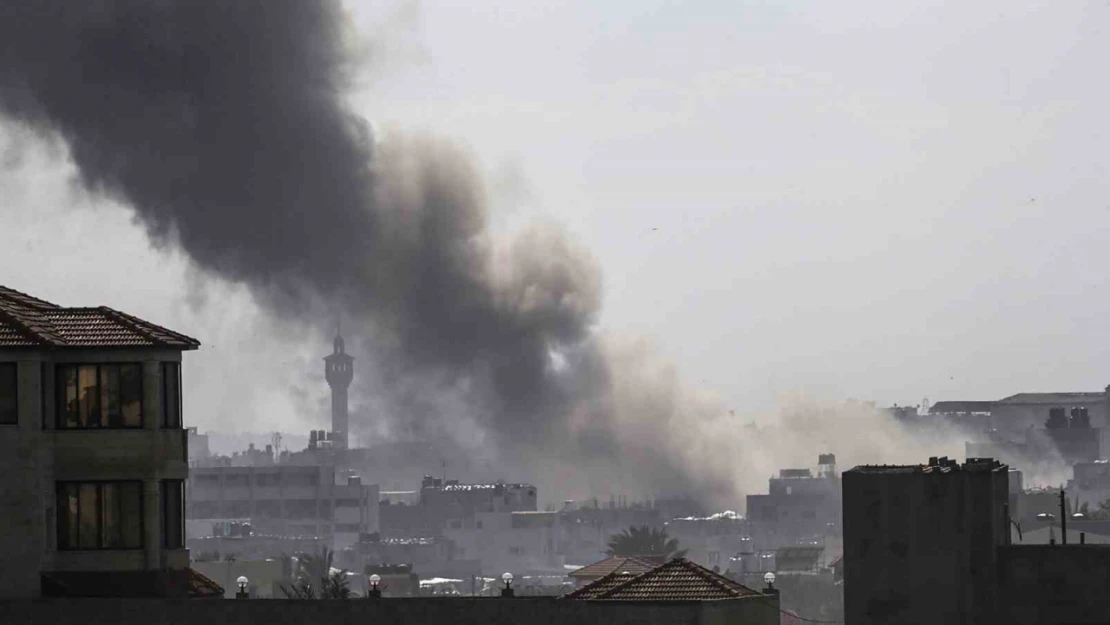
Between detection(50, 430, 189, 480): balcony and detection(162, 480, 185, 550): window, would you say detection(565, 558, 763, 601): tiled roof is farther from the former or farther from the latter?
detection(50, 430, 189, 480): balcony

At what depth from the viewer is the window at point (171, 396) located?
6022cm

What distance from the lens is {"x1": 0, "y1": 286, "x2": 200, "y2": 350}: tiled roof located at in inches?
2308

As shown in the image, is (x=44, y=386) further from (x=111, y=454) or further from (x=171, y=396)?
(x=171, y=396)

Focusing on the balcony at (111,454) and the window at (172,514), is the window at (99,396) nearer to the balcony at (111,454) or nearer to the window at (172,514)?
the balcony at (111,454)

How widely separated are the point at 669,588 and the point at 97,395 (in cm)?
1432

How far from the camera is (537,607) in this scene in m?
57.8

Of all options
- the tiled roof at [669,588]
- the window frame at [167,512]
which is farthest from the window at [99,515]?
the tiled roof at [669,588]

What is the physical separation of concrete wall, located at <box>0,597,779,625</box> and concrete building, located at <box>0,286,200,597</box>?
1553 millimetres

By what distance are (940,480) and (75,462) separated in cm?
2006

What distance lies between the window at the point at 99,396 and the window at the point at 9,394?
49.0 inches

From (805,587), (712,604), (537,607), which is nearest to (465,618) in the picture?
(537,607)

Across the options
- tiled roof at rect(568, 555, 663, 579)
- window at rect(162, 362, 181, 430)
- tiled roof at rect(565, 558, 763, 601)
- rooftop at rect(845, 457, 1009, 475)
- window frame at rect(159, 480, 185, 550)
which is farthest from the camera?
tiled roof at rect(568, 555, 663, 579)

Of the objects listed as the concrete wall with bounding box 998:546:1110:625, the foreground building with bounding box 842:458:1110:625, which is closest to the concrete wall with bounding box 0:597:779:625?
the foreground building with bounding box 842:458:1110:625

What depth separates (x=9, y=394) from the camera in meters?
58.3
